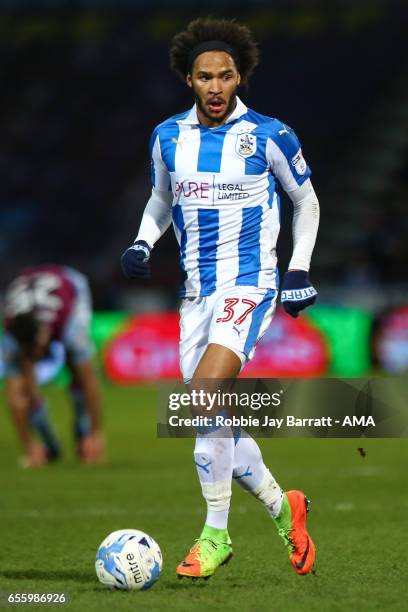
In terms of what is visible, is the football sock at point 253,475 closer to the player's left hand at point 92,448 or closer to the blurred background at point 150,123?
the player's left hand at point 92,448

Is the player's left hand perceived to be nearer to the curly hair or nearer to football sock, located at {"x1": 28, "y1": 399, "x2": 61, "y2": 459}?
A: football sock, located at {"x1": 28, "y1": 399, "x2": 61, "y2": 459}

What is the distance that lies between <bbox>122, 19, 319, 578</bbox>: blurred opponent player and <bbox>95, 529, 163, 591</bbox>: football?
0.13 m

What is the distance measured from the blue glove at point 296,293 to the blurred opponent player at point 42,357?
17.2ft

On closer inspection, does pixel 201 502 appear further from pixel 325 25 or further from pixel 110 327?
pixel 325 25

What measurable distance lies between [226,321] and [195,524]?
242cm

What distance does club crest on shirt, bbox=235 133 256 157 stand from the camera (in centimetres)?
522

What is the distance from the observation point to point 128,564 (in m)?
5.01

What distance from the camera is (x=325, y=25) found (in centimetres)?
2745

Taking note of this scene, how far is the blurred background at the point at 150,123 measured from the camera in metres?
23.4

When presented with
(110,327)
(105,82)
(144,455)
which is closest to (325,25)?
(105,82)

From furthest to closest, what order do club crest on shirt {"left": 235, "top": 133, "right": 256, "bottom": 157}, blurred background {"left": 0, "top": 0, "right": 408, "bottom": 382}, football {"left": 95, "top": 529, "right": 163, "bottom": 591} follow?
1. blurred background {"left": 0, "top": 0, "right": 408, "bottom": 382}
2. club crest on shirt {"left": 235, "top": 133, "right": 256, "bottom": 157}
3. football {"left": 95, "top": 529, "right": 163, "bottom": 591}

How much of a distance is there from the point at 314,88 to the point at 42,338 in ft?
58.9

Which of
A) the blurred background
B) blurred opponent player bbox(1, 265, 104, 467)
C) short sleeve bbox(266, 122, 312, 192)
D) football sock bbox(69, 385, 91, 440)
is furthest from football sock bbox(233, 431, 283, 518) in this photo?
the blurred background

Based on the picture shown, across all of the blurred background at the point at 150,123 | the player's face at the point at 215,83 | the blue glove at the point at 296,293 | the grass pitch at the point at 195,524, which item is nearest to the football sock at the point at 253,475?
the grass pitch at the point at 195,524
